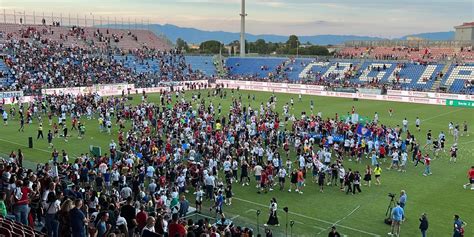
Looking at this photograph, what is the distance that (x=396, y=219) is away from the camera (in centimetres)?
1562

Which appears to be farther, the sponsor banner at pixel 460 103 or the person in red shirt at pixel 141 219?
the sponsor banner at pixel 460 103

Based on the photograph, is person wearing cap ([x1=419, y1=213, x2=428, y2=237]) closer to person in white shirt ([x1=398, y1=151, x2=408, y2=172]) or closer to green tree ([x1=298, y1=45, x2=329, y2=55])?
person in white shirt ([x1=398, y1=151, x2=408, y2=172])

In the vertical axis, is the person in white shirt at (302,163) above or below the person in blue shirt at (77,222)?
below

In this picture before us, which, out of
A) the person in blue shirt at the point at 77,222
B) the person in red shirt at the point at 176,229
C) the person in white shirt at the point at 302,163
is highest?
the person in blue shirt at the point at 77,222

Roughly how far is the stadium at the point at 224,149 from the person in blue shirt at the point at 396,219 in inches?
2.5

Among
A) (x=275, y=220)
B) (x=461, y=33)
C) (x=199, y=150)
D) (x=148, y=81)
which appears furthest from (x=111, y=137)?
(x=461, y=33)

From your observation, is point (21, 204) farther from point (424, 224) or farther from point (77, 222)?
point (424, 224)

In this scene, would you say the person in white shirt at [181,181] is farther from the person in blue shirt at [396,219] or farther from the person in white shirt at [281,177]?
the person in blue shirt at [396,219]

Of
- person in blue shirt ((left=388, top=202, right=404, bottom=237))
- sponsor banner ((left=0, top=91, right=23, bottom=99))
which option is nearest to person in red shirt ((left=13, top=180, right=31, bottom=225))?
person in blue shirt ((left=388, top=202, right=404, bottom=237))

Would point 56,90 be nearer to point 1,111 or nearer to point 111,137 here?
point 1,111

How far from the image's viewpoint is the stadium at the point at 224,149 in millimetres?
14047

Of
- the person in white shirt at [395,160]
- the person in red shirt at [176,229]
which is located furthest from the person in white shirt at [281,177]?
the person in red shirt at [176,229]

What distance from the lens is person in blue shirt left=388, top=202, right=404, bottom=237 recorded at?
15602 millimetres

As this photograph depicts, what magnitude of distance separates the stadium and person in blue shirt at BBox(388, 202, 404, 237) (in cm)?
6
